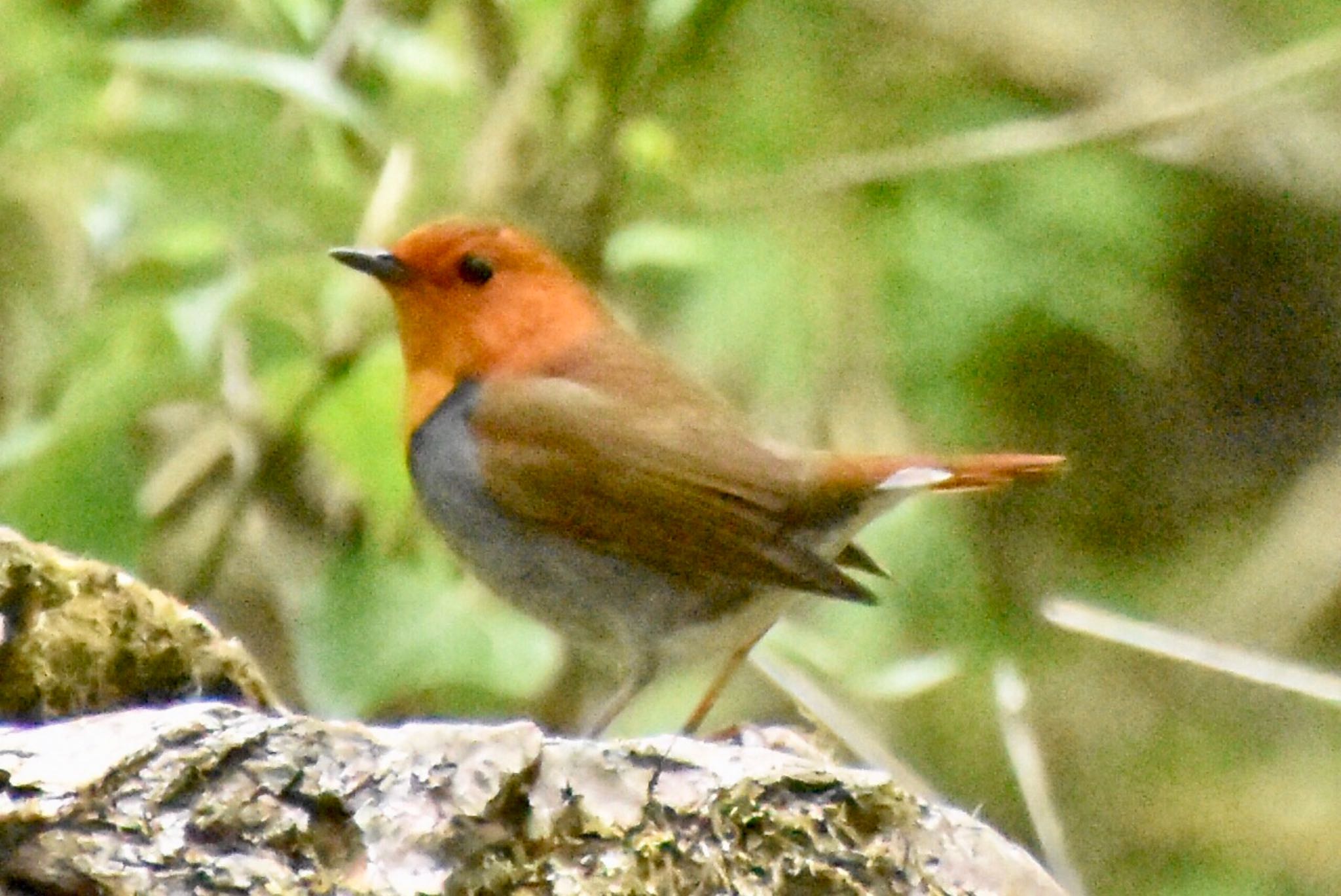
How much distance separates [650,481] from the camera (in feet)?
9.82

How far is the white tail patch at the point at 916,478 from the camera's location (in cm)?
275

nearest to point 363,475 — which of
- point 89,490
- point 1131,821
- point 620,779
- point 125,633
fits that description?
point 89,490

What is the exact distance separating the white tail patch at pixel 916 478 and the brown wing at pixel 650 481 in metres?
0.15

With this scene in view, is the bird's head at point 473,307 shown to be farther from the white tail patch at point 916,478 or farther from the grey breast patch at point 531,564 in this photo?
the white tail patch at point 916,478

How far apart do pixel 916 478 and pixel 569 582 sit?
0.58 meters

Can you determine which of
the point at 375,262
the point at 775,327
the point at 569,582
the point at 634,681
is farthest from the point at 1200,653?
the point at 775,327

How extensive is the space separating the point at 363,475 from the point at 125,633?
92 centimetres

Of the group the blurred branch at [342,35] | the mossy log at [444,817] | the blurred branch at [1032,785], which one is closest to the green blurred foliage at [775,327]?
the blurred branch at [342,35]

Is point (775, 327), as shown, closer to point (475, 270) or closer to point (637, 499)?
point (475, 270)

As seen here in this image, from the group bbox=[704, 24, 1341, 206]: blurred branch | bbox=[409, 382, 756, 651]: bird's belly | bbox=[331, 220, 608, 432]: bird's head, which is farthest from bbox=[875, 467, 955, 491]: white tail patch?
bbox=[704, 24, 1341, 206]: blurred branch

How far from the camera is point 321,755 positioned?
1.70m

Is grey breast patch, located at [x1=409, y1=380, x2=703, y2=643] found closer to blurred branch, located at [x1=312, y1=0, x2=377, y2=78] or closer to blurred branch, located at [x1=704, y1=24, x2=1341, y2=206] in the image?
blurred branch, located at [x1=312, y1=0, x2=377, y2=78]

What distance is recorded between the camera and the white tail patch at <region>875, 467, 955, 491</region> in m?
2.75

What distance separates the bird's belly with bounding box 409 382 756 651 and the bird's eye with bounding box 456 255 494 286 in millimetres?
409
